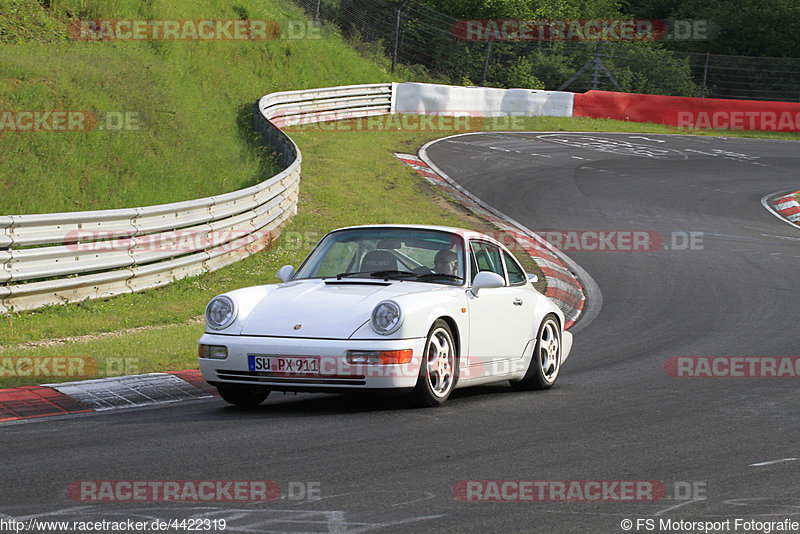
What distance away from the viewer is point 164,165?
1895cm

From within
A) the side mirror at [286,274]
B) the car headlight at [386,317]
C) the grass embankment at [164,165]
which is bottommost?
the grass embankment at [164,165]

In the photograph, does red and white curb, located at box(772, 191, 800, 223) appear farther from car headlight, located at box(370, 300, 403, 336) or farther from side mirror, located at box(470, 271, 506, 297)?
car headlight, located at box(370, 300, 403, 336)

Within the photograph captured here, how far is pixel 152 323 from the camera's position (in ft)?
37.2

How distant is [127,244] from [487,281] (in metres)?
5.89

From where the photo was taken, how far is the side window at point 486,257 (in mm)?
8617

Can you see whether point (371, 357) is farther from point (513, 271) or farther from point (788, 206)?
A: point (788, 206)

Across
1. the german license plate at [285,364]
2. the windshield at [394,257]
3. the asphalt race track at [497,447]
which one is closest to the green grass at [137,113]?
the windshield at [394,257]

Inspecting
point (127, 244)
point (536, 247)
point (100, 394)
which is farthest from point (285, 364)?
Answer: point (536, 247)

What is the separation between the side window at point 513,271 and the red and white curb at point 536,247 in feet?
15.8

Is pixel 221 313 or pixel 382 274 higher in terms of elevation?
pixel 382 274

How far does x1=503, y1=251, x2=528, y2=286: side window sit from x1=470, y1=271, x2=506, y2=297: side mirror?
94cm

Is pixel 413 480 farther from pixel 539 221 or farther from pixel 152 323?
pixel 539 221

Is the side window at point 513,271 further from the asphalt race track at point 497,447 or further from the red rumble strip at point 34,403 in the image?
the red rumble strip at point 34,403

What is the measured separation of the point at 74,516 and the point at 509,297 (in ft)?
16.4
